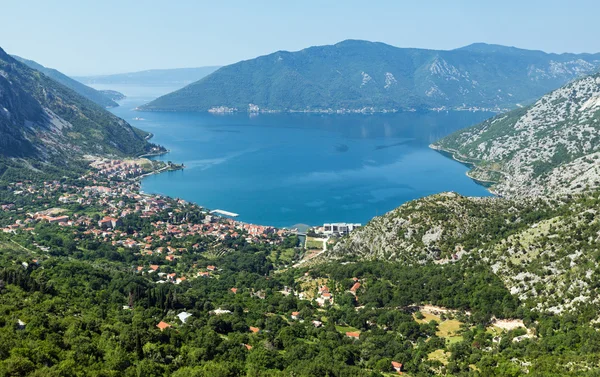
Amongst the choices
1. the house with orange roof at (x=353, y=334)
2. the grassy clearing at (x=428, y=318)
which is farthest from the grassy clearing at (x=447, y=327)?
the house with orange roof at (x=353, y=334)

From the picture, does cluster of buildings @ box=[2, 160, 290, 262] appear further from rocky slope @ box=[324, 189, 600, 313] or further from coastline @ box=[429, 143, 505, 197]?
coastline @ box=[429, 143, 505, 197]

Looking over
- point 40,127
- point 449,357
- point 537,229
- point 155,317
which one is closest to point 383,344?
point 449,357

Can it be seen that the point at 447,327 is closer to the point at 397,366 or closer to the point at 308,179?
the point at 397,366

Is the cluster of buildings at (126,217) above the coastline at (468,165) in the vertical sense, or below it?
below

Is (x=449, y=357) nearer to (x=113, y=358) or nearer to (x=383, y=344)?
(x=383, y=344)

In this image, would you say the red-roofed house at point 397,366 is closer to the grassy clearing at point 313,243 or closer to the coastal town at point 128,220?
the coastal town at point 128,220

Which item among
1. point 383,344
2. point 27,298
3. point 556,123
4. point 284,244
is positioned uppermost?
point 556,123

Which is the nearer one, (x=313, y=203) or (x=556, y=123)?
(x=313, y=203)
